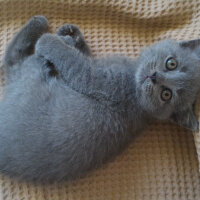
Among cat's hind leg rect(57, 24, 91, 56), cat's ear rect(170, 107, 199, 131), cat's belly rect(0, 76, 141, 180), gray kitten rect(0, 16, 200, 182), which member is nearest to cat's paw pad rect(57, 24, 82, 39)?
cat's hind leg rect(57, 24, 91, 56)

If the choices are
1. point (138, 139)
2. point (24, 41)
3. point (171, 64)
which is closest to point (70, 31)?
point (24, 41)

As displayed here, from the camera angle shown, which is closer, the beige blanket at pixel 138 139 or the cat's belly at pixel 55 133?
the cat's belly at pixel 55 133

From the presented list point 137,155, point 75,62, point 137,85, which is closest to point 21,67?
point 75,62

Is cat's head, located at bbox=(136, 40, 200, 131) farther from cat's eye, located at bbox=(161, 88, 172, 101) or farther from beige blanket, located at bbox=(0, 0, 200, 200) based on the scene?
beige blanket, located at bbox=(0, 0, 200, 200)

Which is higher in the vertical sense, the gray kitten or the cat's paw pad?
the cat's paw pad

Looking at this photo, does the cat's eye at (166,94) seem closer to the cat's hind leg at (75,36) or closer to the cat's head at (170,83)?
the cat's head at (170,83)

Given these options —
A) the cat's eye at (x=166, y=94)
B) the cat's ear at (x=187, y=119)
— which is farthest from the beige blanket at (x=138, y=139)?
the cat's eye at (x=166, y=94)

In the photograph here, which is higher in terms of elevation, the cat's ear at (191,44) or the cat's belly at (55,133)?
the cat's ear at (191,44)
